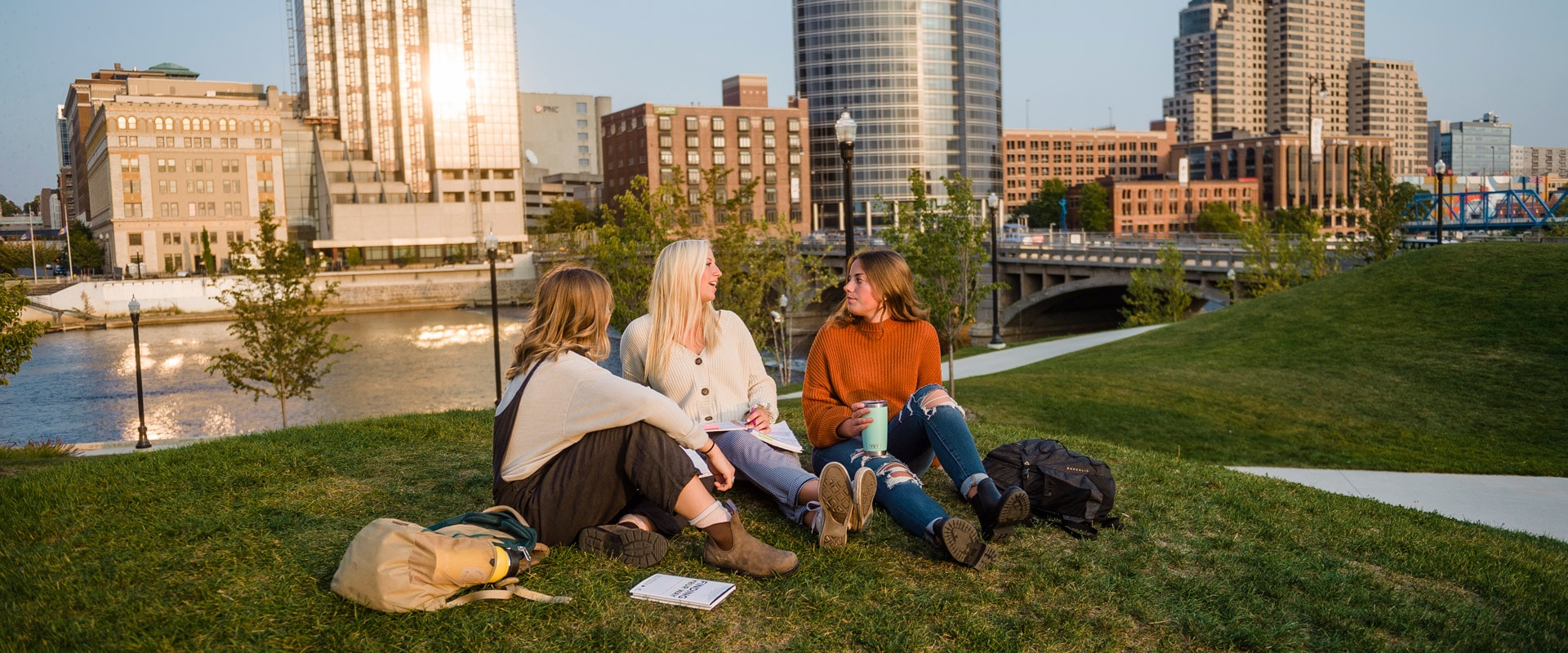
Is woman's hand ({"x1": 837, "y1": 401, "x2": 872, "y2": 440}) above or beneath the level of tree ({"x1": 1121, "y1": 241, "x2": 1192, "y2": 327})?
above

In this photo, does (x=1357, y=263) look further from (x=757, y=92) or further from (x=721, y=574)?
(x=757, y=92)

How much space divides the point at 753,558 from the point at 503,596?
1.09 meters

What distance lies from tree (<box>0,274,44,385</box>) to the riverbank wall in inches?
1947

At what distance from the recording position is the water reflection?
32.7m

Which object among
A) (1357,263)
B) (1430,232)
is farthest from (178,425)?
(1430,232)

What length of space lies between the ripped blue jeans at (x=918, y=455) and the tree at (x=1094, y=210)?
122816 millimetres

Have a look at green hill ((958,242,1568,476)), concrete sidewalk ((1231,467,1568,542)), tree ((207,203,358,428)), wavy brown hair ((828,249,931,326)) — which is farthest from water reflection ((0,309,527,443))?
wavy brown hair ((828,249,931,326))

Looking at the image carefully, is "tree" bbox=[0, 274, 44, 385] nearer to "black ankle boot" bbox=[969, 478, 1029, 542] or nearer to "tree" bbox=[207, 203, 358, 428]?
"tree" bbox=[207, 203, 358, 428]

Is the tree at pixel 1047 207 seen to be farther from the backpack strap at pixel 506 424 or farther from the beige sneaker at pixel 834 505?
the backpack strap at pixel 506 424

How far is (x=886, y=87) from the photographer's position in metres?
121

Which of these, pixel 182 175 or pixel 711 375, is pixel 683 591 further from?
pixel 182 175

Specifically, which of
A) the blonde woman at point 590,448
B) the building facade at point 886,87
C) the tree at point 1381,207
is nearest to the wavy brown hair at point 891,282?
the blonde woman at point 590,448

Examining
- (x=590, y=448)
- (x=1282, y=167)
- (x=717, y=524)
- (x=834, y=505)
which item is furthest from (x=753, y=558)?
(x=1282, y=167)

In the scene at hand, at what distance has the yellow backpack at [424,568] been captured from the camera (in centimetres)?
402
